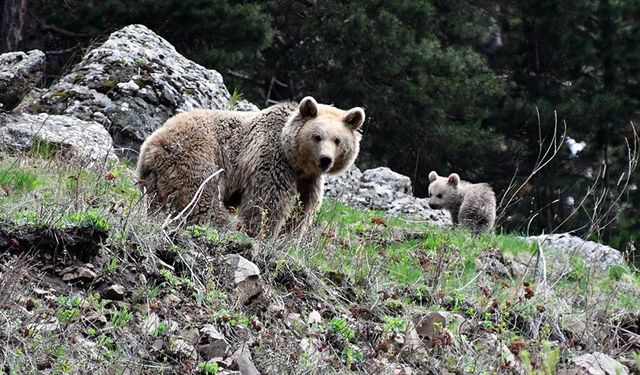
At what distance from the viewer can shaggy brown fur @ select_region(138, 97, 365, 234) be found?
8.50m

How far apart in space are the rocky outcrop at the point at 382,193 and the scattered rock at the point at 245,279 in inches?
259

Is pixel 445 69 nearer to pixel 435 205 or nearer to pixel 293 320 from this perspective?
pixel 435 205

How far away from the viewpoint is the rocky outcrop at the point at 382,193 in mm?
13914

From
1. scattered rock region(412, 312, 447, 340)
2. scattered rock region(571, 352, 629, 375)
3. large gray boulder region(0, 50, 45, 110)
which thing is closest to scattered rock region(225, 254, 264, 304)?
scattered rock region(412, 312, 447, 340)

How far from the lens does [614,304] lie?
943cm

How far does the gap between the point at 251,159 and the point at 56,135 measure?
110 inches

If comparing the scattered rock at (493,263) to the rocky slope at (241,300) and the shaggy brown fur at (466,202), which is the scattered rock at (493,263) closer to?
the rocky slope at (241,300)

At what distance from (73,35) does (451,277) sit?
1156cm

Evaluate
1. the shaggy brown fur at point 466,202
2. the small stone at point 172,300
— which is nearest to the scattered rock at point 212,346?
the small stone at point 172,300

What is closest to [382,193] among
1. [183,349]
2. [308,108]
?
[308,108]

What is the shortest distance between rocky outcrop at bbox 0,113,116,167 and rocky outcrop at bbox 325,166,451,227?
12.5 ft

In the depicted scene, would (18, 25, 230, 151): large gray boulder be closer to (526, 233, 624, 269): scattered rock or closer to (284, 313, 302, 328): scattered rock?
(526, 233, 624, 269): scattered rock

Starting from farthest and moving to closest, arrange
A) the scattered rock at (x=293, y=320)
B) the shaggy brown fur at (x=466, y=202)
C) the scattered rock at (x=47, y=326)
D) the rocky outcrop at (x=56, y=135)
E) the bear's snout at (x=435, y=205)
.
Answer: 1. the bear's snout at (x=435, y=205)
2. the shaggy brown fur at (x=466, y=202)
3. the rocky outcrop at (x=56, y=135)
4. the scattered rock at (x=293, y=320)
5. the scattered rock at (x=47, y=326)

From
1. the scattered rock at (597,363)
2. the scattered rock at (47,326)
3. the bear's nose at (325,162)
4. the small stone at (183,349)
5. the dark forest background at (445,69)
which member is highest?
the scattered rock at (47,326)
